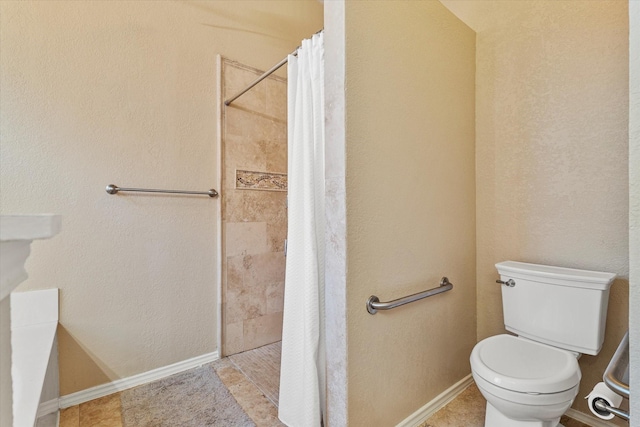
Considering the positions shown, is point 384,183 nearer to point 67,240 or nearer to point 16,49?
point 67,240

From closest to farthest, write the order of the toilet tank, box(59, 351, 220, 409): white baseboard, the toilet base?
the toilet base → the toilet tank → box(59, 351, 220, 409): white baseboard

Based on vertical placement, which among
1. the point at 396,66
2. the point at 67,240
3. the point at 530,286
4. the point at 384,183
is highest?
the point at 396,66

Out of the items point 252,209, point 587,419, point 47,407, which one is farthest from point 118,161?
point 587,419

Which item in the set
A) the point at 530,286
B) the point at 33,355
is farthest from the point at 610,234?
the point at 33,355

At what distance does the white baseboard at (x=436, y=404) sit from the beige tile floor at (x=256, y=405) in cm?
2

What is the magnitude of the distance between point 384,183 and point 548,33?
132 centimetres

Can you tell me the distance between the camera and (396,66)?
1403mm

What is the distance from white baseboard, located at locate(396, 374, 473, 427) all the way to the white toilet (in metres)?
0.29

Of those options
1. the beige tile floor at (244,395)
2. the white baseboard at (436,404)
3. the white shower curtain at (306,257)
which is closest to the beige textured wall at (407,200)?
the white baseboard at (436,404)

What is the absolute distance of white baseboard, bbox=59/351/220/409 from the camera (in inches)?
63.7

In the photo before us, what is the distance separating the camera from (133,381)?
1784 millimetres

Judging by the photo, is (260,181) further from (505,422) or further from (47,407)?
(505,422)

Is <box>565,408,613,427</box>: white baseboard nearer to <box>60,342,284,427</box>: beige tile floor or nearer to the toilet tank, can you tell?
the toilet tank

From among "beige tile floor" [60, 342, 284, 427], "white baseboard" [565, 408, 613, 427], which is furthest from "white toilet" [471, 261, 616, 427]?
"beige tile floor" [60, 342, 284, 427]
